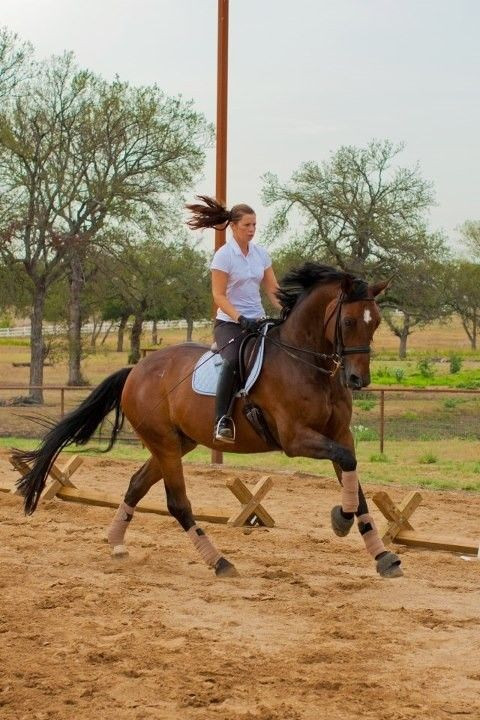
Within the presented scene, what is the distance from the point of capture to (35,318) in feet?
149

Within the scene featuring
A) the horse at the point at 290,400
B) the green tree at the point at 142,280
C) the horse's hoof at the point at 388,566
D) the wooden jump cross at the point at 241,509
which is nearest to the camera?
the horse at the point at 290,400

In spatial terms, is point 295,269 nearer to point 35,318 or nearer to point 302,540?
point 302,540

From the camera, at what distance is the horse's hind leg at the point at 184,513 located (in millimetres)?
8648

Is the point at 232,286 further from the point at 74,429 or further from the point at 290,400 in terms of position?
the point at 74,429

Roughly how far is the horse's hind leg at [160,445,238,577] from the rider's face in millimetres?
1994

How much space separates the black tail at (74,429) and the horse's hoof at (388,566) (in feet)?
9.85

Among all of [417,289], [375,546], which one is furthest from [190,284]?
[375,546]

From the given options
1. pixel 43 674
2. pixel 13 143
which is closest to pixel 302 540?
pixel 43 674

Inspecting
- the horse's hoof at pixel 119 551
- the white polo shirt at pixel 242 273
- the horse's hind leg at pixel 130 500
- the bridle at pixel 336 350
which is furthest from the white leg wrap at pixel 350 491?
the horse's hoof at pixel 119 551

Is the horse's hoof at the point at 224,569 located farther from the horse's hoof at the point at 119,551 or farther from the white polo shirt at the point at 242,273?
the white polo shirt at the point at 242,273

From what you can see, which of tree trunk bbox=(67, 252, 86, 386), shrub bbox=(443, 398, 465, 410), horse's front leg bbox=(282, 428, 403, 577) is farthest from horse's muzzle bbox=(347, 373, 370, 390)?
tree trunk bbox=(67, 252, 86, 386)

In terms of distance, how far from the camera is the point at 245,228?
8.66 metres

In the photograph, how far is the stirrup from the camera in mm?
8602

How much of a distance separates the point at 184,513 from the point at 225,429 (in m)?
0.99
